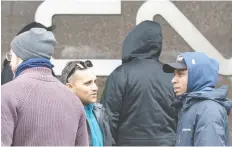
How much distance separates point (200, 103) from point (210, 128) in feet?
0.70

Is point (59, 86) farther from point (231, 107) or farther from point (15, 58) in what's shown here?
point (231, 107)

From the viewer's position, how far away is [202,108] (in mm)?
3949

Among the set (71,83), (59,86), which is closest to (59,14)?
(71,83)

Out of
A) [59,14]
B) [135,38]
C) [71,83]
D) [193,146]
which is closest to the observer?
[193,146]

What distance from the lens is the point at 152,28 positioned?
5605 millimetres

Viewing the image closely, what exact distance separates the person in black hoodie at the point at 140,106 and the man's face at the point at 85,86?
1.36 ft

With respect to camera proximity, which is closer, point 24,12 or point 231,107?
point 231,107

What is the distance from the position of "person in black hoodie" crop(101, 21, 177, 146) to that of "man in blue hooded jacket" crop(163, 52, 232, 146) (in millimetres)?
951

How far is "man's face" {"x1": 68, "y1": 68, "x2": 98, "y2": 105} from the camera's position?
4742 millimetres

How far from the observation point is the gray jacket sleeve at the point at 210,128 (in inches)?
150

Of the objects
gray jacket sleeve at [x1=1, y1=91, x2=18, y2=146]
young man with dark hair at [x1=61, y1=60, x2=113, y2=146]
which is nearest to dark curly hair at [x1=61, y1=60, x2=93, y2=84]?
young man with dark hair at [x1=61, y1=60, x2=113, y2=146]

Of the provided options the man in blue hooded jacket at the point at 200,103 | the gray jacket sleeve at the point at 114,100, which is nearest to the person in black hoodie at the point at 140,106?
the gray jacket sleeve at the point at 114,100

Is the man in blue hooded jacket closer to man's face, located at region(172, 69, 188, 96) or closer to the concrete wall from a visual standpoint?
man's face, located at region(172, 69, 188, 96)

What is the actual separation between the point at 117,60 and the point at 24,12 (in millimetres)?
966
